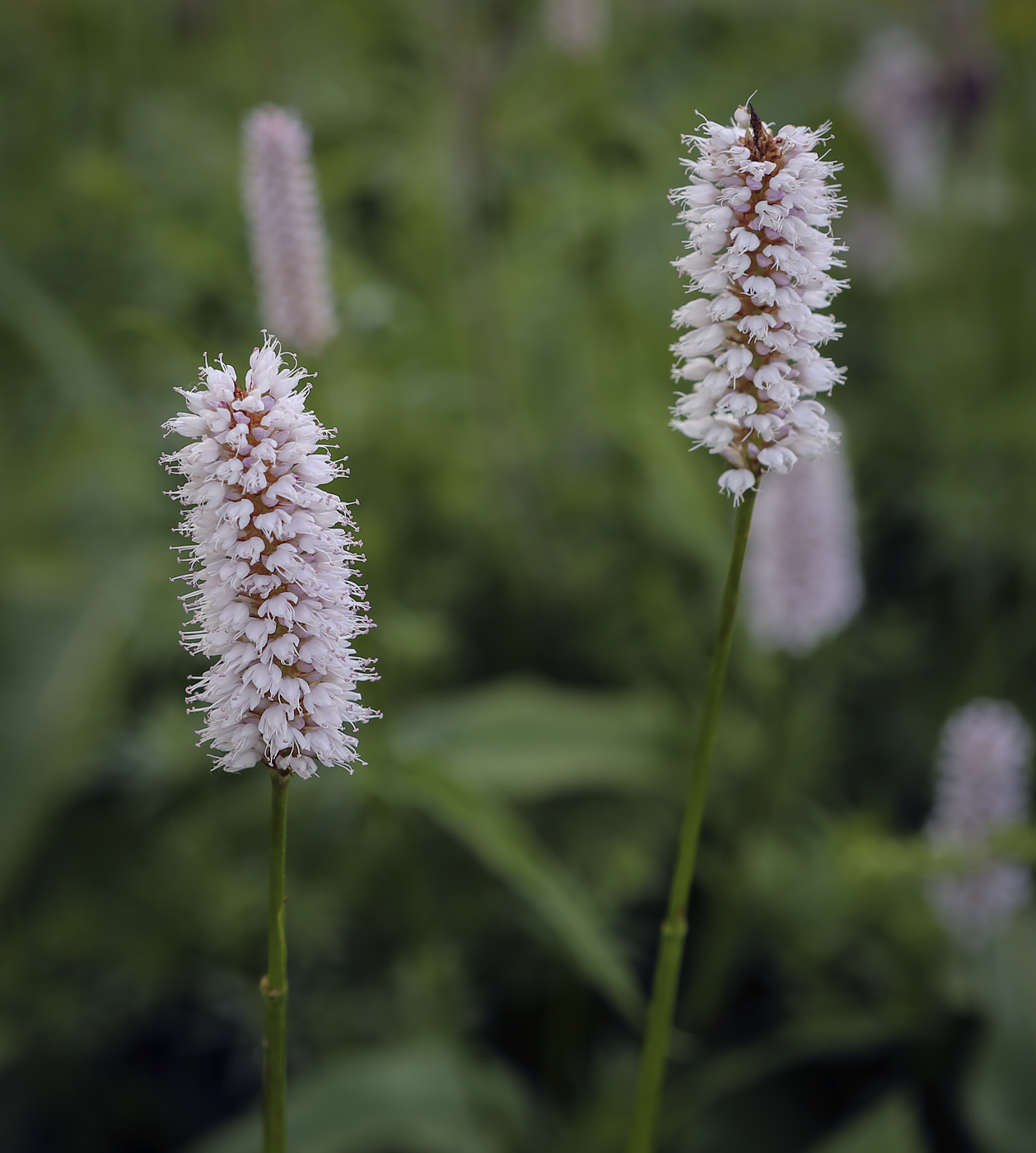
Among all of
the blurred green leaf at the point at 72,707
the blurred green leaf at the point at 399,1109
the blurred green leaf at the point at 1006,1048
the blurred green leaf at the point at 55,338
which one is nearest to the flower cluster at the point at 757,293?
the blurred green leaf at the point at 399,1109

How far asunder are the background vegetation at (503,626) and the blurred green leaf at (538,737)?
0.04 feet

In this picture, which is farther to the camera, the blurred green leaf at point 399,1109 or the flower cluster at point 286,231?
the blurred green leaf at point 399,1109

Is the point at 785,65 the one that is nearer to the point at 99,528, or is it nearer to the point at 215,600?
the point at 99,528

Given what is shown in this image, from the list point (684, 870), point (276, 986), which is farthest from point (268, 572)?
point (684, 870)

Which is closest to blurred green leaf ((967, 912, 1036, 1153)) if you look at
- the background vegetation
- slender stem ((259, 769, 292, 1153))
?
the background vegetation

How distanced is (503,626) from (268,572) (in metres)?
2.59

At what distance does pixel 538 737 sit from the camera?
9.45 feet

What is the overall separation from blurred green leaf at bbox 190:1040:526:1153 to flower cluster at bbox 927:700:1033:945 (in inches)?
42.7

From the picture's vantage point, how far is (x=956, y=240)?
4.24m

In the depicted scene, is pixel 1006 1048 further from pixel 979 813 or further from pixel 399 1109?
pixel 399 1109

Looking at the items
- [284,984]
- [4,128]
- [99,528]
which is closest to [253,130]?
[284,984]

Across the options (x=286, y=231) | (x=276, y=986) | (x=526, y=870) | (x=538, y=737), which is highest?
(x=286, y=231)

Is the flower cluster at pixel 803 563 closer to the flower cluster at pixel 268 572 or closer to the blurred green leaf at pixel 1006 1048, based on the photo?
the blurred green leaf at pixel 1006 1048

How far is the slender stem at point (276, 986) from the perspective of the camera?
3.32 ft
